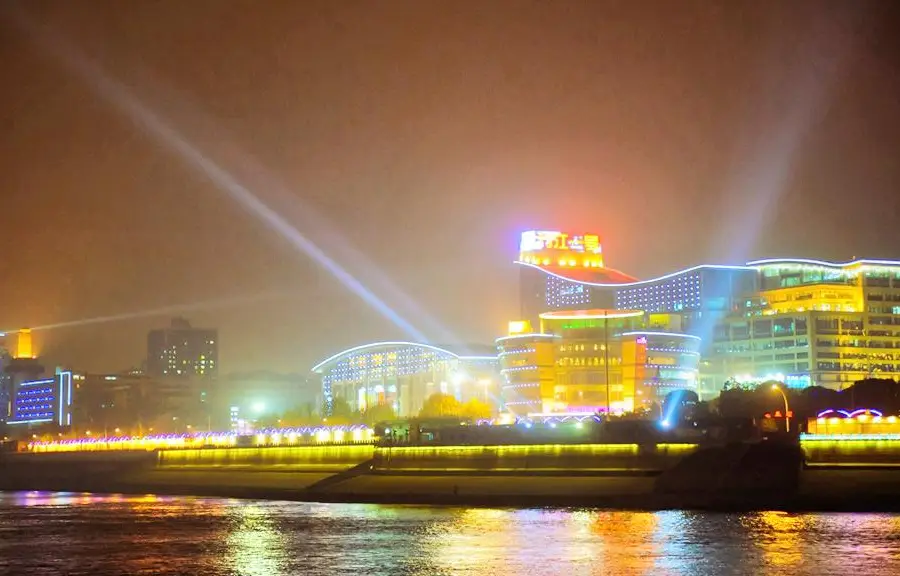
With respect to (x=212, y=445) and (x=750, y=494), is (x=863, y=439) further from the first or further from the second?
(x=212, y=445)

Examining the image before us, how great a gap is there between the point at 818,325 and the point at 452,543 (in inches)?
5712

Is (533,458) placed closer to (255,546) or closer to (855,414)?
(255,546)

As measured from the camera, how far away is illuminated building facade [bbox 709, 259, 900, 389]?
583 feet

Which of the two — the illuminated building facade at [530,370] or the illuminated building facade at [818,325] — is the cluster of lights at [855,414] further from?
the illuminated building facade at [530,370]

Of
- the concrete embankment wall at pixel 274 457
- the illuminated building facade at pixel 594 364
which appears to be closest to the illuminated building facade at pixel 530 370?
the illuminated building facade at pixel 594 364

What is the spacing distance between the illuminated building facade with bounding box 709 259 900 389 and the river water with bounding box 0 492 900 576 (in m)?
125

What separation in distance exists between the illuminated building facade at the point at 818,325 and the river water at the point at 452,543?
12525cm

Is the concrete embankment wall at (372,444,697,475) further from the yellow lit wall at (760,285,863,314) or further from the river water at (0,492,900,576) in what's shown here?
the yellow lit wall at (760,285,863,314)

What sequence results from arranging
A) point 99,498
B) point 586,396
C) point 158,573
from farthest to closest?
1. point 586,396
2. point 99,498
3. point 158,573

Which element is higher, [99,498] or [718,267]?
[718,267]

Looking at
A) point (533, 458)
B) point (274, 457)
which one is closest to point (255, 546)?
point (533, 458)

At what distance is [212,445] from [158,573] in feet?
225

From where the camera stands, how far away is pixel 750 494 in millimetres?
59438

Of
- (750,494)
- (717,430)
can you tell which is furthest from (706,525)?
(717,430)
